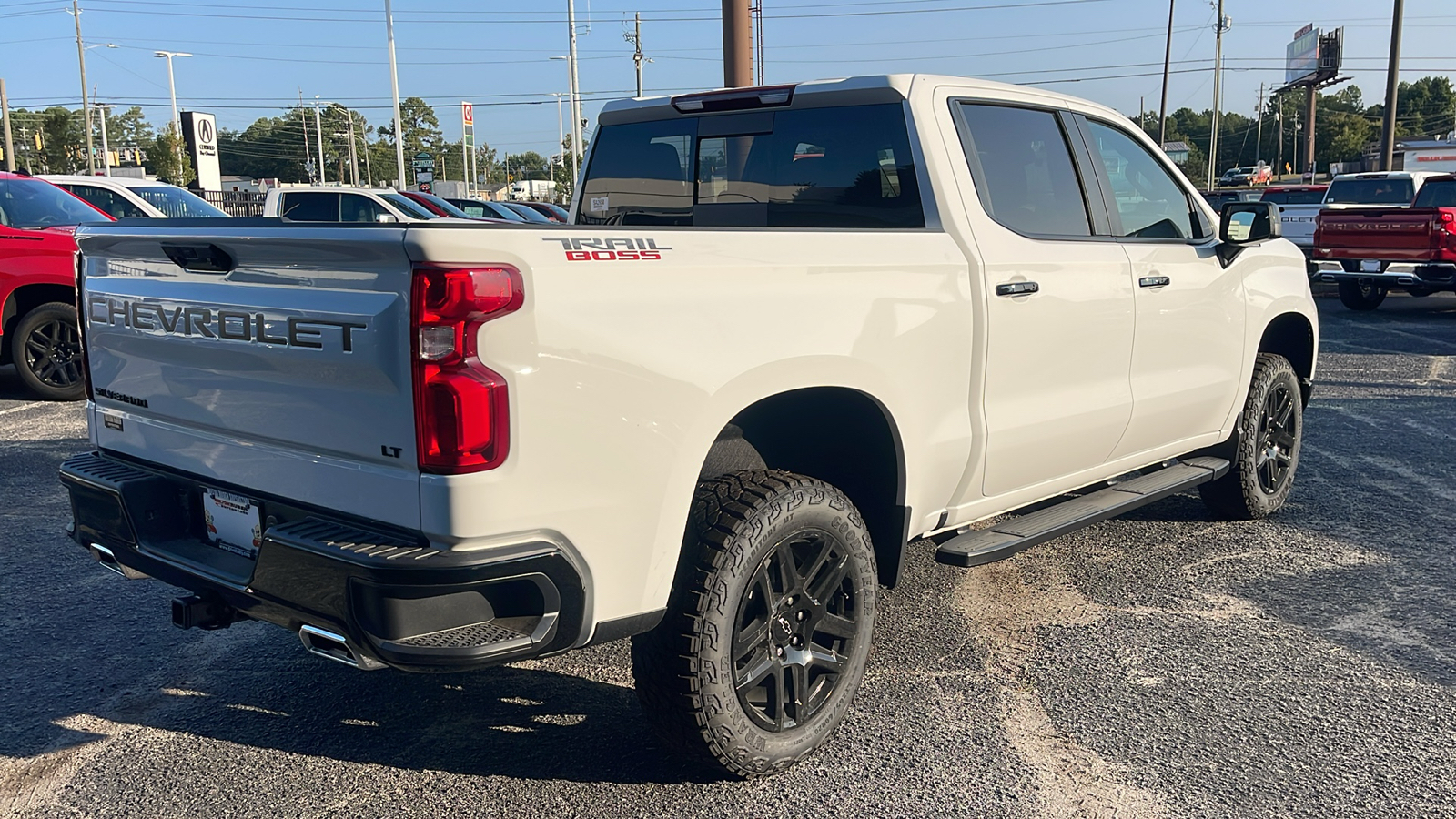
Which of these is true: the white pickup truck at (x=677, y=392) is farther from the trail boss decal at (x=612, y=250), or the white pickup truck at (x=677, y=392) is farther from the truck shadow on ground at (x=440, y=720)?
the truck shadow on ground at (x=440, y=720)

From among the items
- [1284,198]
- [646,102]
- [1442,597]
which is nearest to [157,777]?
[646,102]

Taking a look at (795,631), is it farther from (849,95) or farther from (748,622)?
(849,95)

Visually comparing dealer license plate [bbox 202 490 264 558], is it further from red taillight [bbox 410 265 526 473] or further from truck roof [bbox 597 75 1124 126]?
truck roof [bbox 597 75 1124 126]

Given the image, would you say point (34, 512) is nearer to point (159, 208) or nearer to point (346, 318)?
point (346, 318)

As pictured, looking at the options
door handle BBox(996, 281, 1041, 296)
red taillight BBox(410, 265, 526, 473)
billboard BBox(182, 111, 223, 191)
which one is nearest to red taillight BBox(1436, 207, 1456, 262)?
door handle BBox(996, 281, 1041, 296)

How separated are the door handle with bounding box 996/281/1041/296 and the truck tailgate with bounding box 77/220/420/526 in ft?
6.76

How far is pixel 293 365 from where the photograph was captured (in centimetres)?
273


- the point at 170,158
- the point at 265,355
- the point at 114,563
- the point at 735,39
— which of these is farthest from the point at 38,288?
the point at 170,158

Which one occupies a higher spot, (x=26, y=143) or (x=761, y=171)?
(x=26, y=143)

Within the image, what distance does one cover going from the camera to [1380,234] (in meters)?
15.1

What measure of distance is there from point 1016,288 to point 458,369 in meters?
2.09

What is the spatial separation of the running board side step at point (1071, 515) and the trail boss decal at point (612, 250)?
62.8 inches

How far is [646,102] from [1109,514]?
241 centimetres

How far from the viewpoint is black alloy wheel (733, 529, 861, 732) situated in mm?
3158
